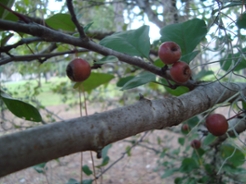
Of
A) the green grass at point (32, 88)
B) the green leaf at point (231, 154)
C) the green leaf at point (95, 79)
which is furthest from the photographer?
the green grass at point (32, 88)

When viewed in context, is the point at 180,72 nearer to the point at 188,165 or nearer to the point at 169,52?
the point at 169,52

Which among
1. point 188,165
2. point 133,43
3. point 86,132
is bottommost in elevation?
point 188,165

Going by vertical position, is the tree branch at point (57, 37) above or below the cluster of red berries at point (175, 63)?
above

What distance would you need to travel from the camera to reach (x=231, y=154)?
1047 mm

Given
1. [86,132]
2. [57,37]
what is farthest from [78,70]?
[86,132]

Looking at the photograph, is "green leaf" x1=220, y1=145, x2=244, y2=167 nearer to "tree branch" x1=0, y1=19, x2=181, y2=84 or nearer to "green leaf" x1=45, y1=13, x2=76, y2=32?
"tree branch" x1=0, y1=19, x2=181, y2=84

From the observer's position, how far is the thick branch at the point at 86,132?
1.03 ft

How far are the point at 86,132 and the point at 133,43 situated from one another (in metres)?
0.39

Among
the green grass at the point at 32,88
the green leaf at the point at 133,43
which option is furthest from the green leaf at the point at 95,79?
the green grass at the point at 32,88

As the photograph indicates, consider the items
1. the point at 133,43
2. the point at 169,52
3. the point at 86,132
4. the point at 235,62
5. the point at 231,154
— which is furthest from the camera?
the point at 231,154

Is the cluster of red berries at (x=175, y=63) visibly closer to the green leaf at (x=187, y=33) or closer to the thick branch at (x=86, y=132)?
the thick branch at (x=86, y=132)

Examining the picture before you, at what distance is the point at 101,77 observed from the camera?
78cm

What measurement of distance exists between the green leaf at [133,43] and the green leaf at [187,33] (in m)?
0.08

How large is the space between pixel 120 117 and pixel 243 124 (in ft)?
2.06
